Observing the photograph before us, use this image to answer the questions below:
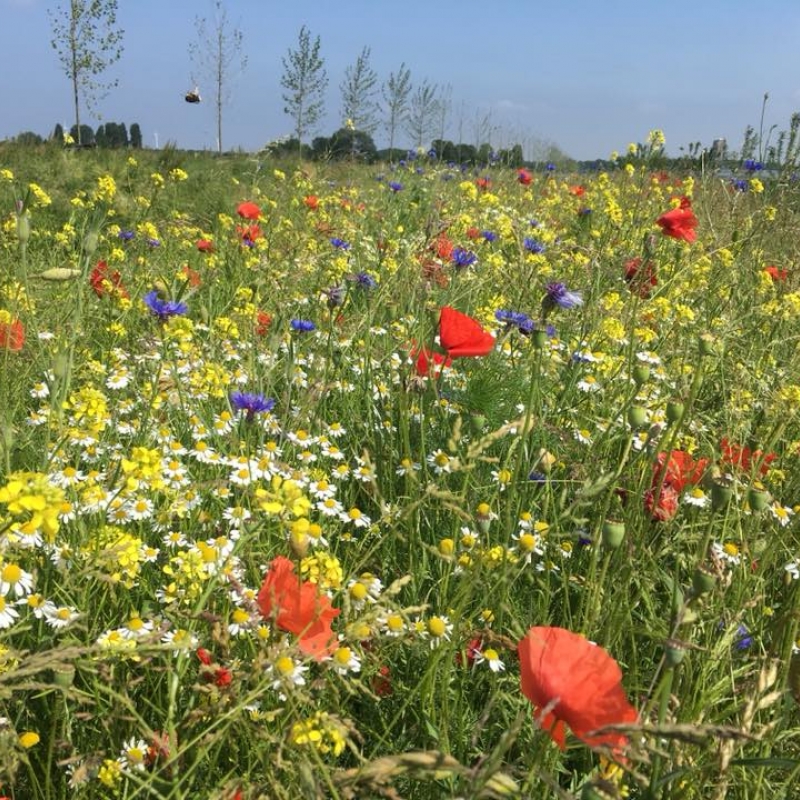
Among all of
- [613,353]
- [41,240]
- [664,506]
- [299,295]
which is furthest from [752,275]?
[41,240]

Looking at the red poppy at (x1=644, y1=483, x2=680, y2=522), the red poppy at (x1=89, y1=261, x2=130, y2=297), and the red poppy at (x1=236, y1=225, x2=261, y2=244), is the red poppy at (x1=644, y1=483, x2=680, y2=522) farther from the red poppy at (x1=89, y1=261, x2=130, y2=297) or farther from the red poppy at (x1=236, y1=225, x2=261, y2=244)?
the red poppy at (x1=236, y1=225, x2=261, y2=244)

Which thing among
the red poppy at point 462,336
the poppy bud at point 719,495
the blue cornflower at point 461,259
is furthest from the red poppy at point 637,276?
the poppy bud at point 719,495

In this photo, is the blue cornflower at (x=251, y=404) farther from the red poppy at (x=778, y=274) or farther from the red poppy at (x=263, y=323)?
the red poppy at (x=778, y=274)

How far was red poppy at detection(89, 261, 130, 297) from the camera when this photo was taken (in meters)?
2.46

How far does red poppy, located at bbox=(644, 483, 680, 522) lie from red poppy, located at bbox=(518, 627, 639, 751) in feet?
2.14

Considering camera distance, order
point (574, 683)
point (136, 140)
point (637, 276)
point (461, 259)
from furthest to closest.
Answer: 1. point (136, 140)
2. point (461, 259)
3. point (637, 276)
4. point (574, 683)

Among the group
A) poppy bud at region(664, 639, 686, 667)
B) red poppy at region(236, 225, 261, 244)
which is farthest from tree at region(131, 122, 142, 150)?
poppy bud at region(664, 639, 686, 667)

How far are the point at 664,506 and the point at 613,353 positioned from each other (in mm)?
1128

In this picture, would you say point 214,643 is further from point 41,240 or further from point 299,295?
point 41,240

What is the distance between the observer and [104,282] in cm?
238

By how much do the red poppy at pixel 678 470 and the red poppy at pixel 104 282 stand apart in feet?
5.62

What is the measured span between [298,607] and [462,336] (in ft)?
2.95

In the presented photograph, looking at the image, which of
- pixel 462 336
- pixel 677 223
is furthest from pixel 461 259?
pixel 462 336

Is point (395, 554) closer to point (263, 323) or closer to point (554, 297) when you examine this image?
point (554, 297)
